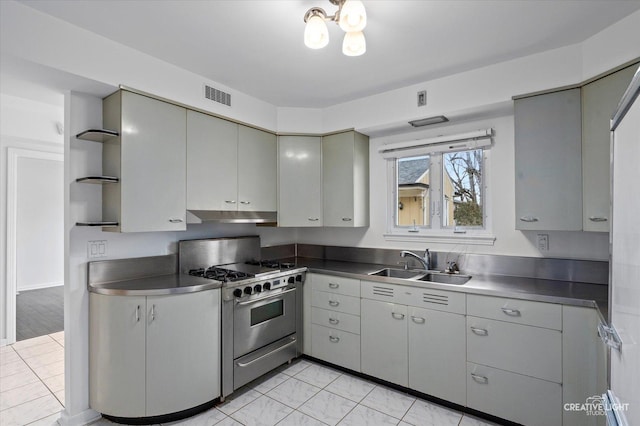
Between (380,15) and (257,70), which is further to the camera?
(257,70)

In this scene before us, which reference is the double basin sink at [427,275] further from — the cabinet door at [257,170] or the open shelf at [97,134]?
the open shelf at [97,134]

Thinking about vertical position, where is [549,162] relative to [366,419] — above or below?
above

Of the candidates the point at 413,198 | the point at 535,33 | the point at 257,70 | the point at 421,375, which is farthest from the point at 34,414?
the point at 535,33

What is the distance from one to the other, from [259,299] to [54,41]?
7.23 ft

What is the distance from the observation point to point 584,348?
6.14ft

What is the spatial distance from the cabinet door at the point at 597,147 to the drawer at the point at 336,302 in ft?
5.84

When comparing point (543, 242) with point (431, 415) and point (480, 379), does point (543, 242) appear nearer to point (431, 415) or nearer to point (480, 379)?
point (480, 379)

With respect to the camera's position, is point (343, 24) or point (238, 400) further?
point (238, 400)

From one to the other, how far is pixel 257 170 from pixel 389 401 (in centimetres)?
231

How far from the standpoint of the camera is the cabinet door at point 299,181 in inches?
133

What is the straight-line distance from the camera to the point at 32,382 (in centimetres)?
272

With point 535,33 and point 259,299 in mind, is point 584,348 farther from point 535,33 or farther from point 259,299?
point 259,299

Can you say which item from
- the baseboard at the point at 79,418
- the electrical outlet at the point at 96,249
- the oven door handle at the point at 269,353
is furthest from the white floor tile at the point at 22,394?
the oven door handle at the point at 269,353

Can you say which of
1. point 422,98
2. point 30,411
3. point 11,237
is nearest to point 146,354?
point 30,411
